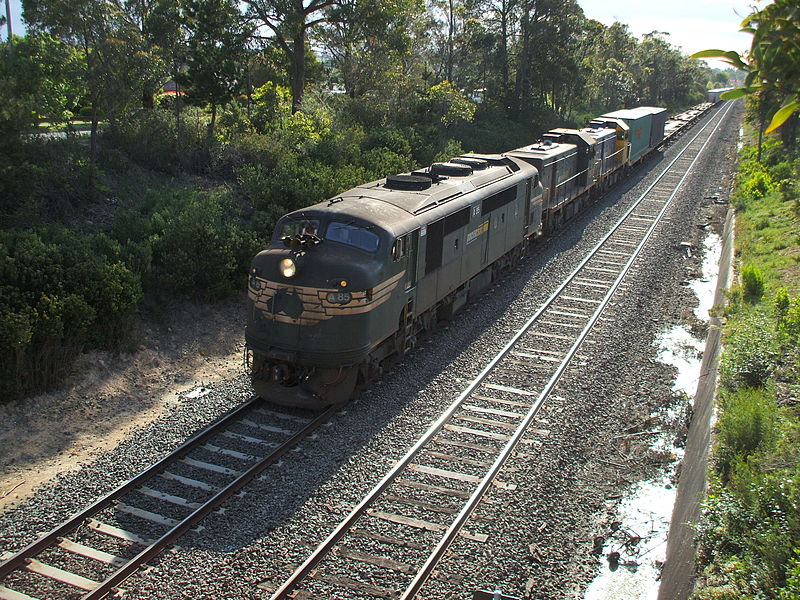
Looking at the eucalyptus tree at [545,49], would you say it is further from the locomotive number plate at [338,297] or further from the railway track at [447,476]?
the locomotive number plate at [338,297]

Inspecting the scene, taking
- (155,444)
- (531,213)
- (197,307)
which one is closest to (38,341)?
(155,444)

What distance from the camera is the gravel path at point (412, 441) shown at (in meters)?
8.47

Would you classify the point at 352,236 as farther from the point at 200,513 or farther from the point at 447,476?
the point at 200,513

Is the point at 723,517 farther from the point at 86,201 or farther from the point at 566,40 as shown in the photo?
the point at 566,40

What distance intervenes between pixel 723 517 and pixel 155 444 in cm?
847

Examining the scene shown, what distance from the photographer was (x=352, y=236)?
1249 cm

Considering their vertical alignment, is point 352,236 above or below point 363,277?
above

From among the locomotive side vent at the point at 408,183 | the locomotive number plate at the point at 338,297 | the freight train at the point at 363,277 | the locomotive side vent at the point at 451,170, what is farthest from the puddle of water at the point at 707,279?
the locomotive number plate at the point at 338,297

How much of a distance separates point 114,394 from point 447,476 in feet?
22.2

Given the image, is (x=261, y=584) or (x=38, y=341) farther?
(x=38, y=341)

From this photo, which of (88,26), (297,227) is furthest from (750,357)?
(88,26)

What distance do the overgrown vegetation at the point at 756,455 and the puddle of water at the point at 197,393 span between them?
29.9ft

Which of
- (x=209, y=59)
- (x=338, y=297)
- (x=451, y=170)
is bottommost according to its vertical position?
(x=338, y=297)

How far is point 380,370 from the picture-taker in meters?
13.4
